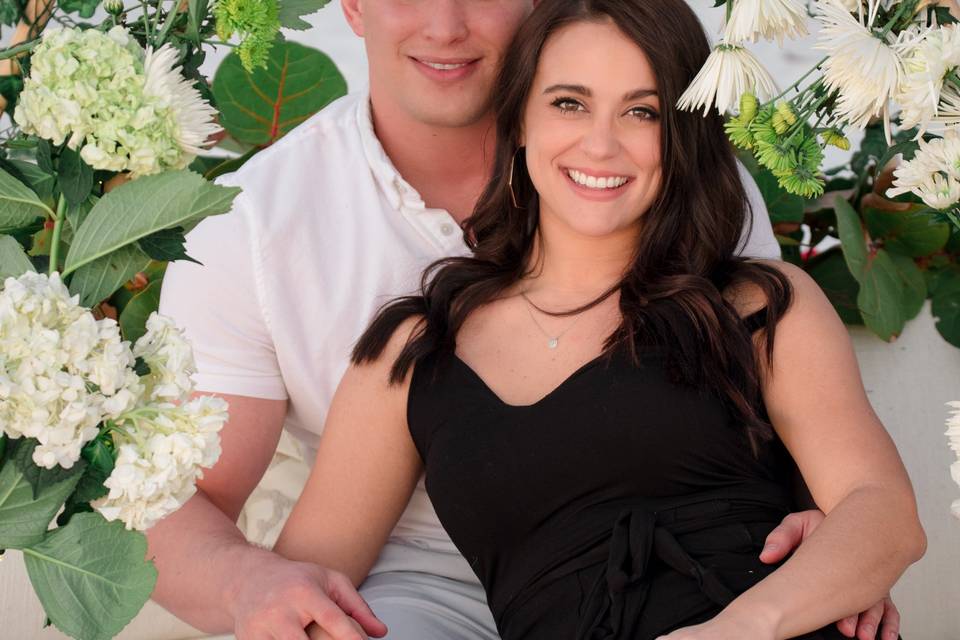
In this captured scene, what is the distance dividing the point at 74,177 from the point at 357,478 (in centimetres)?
101

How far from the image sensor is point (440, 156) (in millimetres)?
2359

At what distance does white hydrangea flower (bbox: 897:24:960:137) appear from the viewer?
116 cm

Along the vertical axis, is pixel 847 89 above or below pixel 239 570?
above

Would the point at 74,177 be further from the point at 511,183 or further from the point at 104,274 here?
the point at 511,183

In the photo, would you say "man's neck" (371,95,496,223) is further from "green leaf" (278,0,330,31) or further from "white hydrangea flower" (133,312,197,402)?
"white hydrangea flower" (133,312,197,402)

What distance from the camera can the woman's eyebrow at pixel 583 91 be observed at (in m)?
1.95

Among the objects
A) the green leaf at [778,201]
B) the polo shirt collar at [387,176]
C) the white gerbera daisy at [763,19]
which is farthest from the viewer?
the green leaf at [778,201]

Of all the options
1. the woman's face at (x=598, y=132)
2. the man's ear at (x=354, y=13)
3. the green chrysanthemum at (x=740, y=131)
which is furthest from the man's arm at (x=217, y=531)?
the green chrysanthemum at (x=740, y=131)

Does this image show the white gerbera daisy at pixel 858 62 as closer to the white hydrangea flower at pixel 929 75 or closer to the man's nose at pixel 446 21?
the white hydrangea flower at pixel 929 75

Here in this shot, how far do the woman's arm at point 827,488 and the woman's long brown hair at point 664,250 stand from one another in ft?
0.13

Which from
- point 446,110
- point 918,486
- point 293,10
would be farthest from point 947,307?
point 293,10

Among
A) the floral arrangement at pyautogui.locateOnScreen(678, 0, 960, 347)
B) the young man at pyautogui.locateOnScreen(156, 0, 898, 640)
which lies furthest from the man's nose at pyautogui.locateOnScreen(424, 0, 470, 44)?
the floral arrangement at pyautogui.locateOnScreen(678, 0, 960, 347)

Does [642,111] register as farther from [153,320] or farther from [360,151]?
[153,320]

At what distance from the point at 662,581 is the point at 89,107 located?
1.05m
